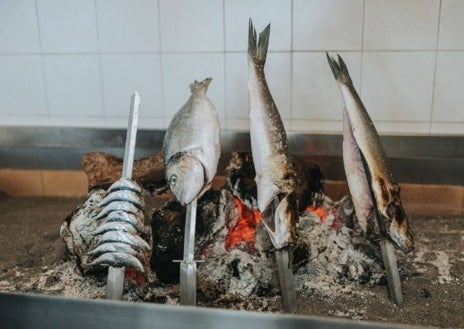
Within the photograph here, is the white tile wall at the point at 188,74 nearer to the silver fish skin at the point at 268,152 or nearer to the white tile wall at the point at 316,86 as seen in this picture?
the white tile wall at the point at 316,86

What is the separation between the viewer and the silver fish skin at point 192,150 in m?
1.53

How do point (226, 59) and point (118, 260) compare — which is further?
point (226, 59)

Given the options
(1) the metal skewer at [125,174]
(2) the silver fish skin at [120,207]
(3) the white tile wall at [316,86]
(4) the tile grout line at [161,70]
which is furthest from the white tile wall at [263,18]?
(2) the silver fish skin at [120,207]

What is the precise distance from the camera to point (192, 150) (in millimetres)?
1564

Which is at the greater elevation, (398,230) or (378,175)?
(378,175)

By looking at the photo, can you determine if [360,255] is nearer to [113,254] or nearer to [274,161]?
[274,161]

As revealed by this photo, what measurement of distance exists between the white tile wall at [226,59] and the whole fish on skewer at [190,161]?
718 mm

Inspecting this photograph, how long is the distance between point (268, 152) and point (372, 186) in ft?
1.27

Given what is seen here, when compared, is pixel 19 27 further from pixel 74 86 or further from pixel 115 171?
pixel 115 171

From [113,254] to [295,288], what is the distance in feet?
2.24

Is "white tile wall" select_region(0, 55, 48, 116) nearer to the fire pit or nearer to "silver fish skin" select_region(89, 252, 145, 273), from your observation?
the fire pit

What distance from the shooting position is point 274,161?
1.57m

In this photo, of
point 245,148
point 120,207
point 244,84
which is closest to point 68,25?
point 244,84

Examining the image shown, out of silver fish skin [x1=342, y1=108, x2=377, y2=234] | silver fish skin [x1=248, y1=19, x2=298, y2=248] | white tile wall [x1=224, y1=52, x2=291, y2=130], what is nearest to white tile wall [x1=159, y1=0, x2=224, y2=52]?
white tile wall [x1=224, y1=52, x2=291, y2=130]
